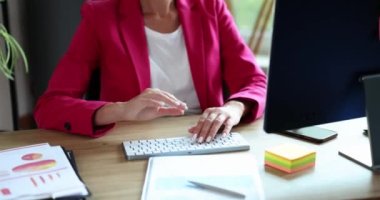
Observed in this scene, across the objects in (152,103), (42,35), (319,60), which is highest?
(319,60)

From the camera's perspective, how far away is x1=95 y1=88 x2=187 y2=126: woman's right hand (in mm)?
1308

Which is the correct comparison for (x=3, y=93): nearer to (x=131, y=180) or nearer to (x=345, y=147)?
(x=131, y=180)

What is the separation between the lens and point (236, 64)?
1.70m

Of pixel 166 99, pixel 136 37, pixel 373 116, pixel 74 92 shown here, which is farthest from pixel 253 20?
pixel 373 116

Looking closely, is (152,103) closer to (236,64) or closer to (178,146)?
(178,146)

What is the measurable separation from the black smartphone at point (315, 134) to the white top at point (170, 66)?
1.45 feet

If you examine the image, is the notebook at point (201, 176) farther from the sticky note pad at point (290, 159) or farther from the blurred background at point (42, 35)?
the blurred background at point (42, 35)

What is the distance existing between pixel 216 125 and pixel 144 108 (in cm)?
19

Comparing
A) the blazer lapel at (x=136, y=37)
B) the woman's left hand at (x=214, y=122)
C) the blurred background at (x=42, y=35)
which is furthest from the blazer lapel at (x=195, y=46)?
the blurred background at (x=42, y=35)

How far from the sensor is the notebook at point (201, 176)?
3.35ft

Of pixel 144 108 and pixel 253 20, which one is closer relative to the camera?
pixel 144 108

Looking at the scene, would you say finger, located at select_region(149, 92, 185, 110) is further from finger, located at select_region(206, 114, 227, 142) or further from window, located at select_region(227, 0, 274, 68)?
window, located at select_region(227, 0, 274, 68)

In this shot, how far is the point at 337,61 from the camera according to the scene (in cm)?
111

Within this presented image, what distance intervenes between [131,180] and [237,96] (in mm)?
519
